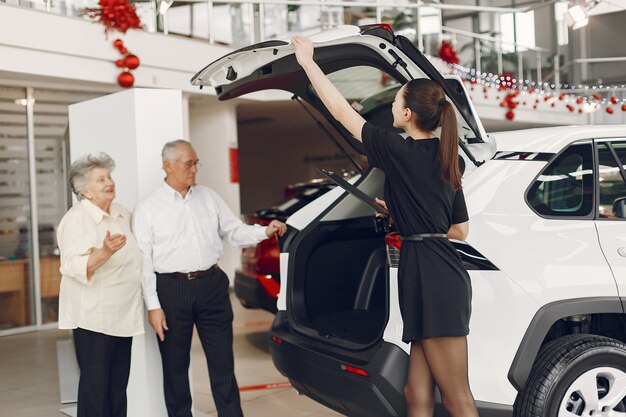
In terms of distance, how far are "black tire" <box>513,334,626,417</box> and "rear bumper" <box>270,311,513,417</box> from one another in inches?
4.7

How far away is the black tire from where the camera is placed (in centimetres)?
286

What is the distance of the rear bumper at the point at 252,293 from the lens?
5.77m

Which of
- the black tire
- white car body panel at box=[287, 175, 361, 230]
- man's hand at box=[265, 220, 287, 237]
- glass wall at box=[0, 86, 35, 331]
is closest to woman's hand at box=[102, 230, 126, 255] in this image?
man's hand at box=[265, 220, 287, 237]

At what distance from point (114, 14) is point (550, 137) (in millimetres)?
6058

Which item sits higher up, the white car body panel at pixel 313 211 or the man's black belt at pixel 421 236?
the white car body panel at pixel 313 211

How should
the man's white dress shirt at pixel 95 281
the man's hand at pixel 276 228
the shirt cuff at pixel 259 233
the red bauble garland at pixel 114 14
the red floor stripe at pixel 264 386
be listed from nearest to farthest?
the man's white dress shirt at pixel 95 281 → the man's hand at pixel 276 228 → the shirt cuff at pixel 259 233 → the red floor stripe at pixel 264 386 → the red bauble garland at pixel 114 14

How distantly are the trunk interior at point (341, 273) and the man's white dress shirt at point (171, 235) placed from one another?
445mm

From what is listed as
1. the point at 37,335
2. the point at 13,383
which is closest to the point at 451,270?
the point at 13,383

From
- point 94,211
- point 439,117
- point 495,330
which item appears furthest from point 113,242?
point 495,330

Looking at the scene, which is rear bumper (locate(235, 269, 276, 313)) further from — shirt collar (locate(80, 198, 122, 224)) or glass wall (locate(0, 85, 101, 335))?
glass wall (locate(0, 85, 101, 335))

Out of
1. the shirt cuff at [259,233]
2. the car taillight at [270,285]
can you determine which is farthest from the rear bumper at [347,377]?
the car taillight at [270,285]

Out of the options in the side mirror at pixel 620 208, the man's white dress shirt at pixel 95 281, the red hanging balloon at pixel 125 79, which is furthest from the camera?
the red hanging balloon at pixel 125 79

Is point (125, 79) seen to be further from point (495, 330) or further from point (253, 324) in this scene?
point (495, 330)

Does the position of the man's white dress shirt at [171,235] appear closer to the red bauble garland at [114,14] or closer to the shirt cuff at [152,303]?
the shirt cuff at [152,303]
